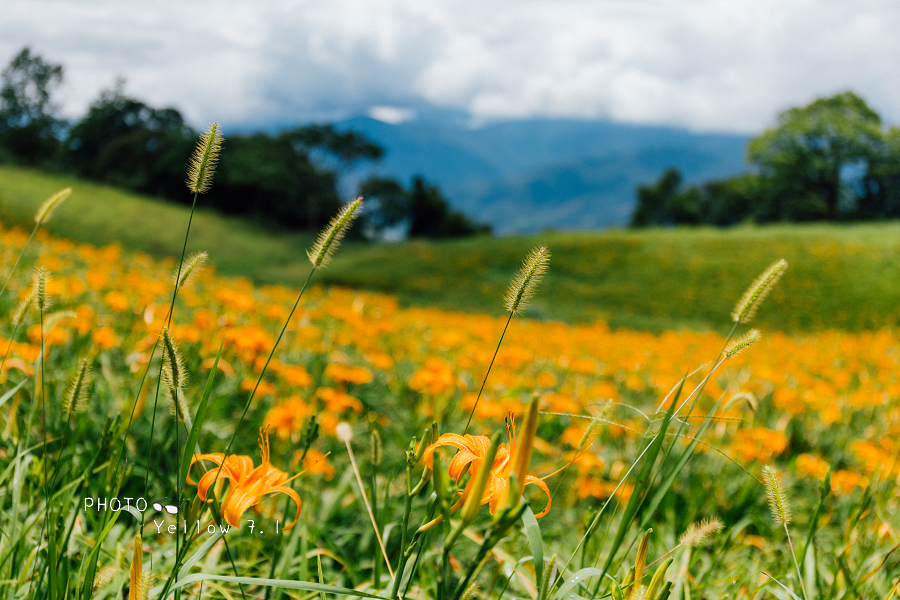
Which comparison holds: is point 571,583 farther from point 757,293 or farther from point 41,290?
point 41,290

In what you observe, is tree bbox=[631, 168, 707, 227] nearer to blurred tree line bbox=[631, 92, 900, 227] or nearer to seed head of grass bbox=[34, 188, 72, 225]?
blurred tree line bbox=[631, 92, 900, 227]

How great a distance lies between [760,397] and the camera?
347 cm

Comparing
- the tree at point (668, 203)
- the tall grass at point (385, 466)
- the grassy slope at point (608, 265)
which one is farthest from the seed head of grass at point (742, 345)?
the tree at point (668, 203)

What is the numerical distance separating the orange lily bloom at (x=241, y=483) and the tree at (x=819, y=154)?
38.1m

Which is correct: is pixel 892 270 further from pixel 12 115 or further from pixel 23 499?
pixel 12 115

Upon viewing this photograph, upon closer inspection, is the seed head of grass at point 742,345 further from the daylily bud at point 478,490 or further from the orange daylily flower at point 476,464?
the daylily bud at point 478,490

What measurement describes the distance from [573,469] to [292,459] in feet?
4.03

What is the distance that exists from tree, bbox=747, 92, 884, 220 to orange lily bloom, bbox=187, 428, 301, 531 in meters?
38.1

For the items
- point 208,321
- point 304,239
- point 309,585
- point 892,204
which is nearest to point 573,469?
point 208,321

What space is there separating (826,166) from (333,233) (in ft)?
128

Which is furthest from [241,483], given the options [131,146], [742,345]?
[131,146]

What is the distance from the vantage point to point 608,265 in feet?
61.5

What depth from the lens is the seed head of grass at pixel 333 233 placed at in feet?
2.35

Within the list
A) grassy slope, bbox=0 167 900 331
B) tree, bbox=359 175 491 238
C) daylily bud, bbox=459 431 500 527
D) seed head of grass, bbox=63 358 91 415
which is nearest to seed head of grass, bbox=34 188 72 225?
seed head of grass, bbox=63 358 91 415
